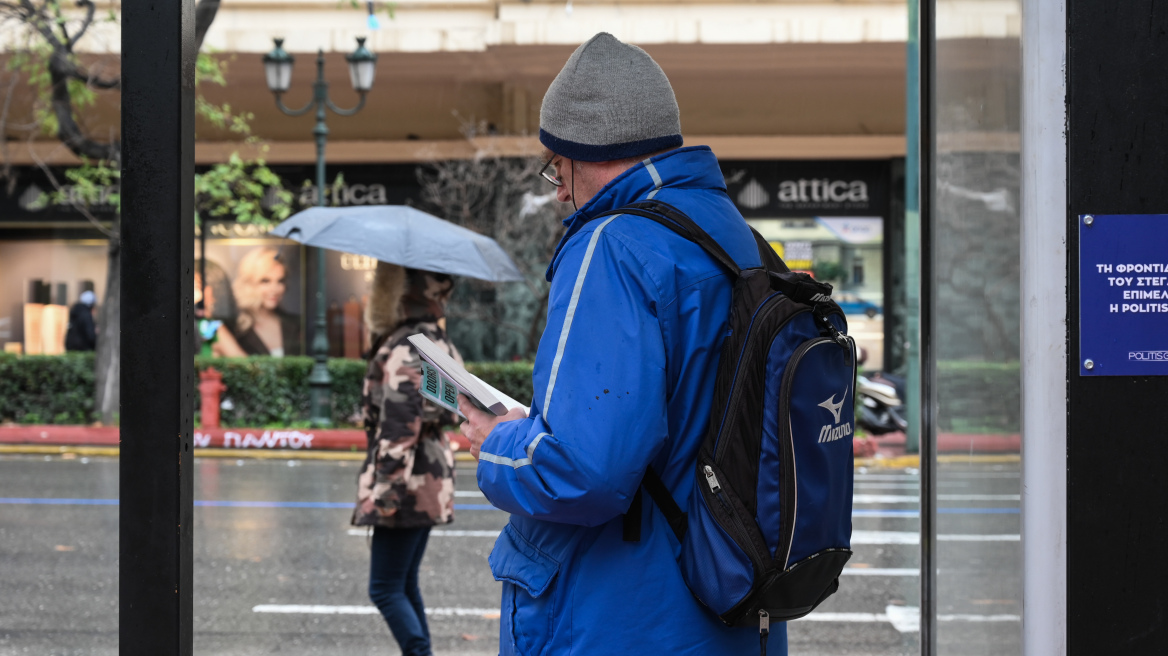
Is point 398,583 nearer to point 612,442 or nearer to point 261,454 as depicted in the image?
point 612,442

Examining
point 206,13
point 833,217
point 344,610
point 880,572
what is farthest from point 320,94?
point 880,572

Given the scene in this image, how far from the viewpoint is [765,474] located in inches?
73.1

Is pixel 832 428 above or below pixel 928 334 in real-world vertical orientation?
below

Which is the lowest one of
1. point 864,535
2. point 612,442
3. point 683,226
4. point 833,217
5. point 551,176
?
point 864,535

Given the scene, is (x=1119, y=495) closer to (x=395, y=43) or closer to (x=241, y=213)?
(x=241, y=213)

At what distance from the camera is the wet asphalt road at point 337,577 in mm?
2670

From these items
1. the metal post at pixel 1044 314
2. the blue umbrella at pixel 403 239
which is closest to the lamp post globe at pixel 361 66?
the blue umbrella at pixel 403 239

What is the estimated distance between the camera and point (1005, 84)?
7.91 feet

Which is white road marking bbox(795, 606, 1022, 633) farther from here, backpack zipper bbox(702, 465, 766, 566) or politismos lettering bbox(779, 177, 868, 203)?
politismos lettering bbox(779, 177, 868, 203)

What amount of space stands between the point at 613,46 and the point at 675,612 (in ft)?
3.56

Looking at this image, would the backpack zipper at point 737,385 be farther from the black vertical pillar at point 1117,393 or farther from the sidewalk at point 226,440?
the sidewalk at point 226,440

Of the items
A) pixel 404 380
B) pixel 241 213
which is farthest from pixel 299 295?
pixel 404 380

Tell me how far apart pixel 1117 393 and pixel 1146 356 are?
92mm

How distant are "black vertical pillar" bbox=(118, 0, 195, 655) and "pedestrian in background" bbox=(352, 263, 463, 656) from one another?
2173 millimetres
